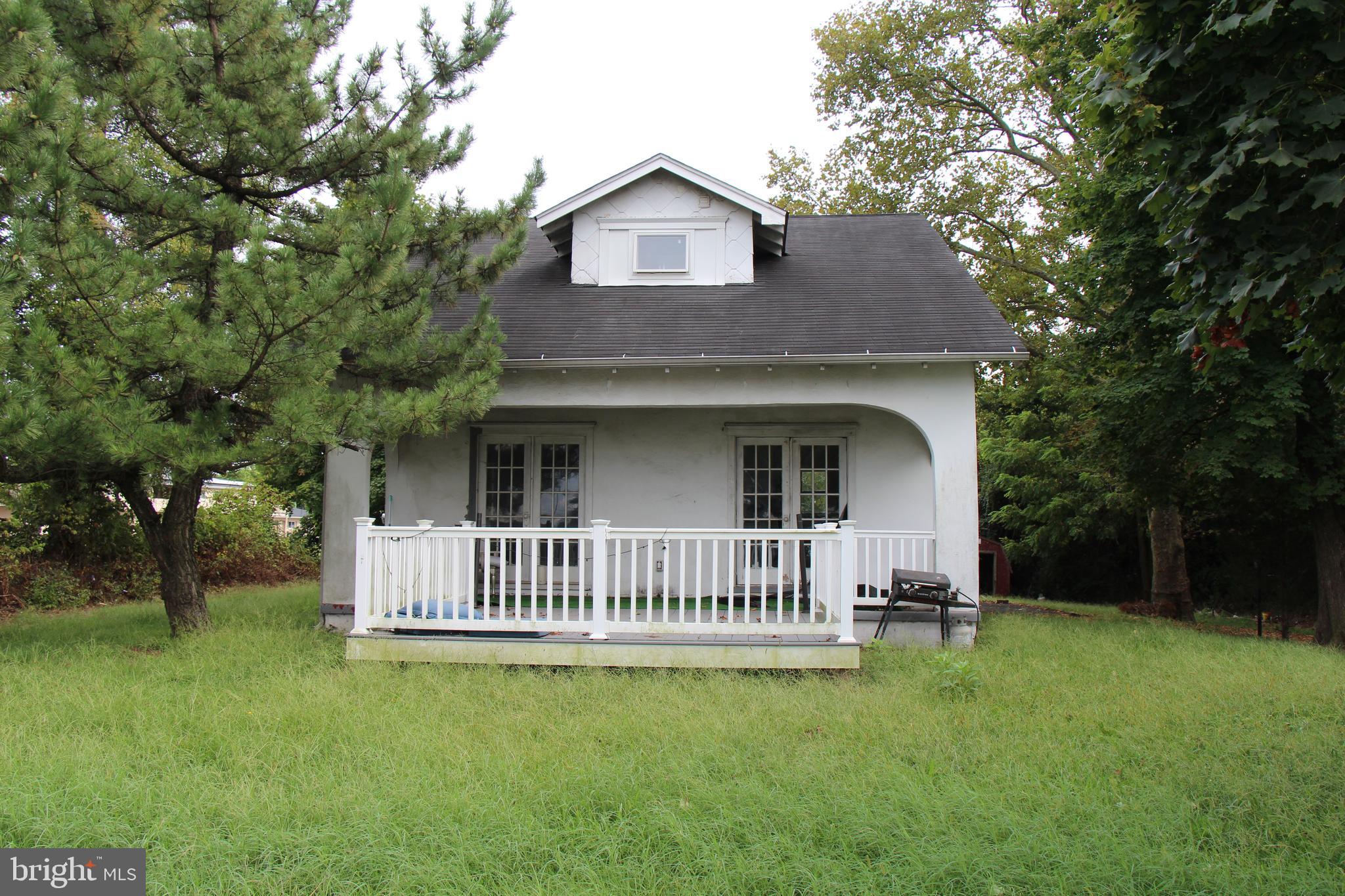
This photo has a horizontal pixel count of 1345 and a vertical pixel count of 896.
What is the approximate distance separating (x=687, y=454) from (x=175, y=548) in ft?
18.2

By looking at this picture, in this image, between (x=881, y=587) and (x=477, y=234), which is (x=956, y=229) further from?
(x=477, y=234)

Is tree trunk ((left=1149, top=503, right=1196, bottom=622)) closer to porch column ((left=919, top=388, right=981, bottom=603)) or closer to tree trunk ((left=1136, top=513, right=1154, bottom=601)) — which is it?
tree trunk ((left=1136, top=513, right=1154, bottom=601))

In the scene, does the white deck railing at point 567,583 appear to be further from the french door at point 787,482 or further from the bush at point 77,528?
the bush at point 77,528

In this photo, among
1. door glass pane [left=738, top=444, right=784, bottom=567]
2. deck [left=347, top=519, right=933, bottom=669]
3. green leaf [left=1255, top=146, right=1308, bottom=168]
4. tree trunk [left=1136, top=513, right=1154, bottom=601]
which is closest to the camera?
green leaf [left=1255, top=146, right=1308, bottom=168]

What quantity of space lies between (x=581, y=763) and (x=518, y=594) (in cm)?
247

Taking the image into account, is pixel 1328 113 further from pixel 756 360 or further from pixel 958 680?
pixel 756 360

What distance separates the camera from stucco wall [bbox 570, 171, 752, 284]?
11.0 metres

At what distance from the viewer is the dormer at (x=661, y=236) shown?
10961mm

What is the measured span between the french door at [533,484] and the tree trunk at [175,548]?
316 centimetres

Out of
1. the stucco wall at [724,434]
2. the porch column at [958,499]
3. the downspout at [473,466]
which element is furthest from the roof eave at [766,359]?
the downspout at [473,466]

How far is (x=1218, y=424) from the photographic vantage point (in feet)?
32.7

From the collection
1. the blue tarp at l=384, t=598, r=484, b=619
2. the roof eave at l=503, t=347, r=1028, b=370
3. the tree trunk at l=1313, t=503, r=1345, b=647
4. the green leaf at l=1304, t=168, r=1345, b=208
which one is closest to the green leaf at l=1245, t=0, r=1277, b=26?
the green leaf at l=1304, t=168, r=1345, b=208

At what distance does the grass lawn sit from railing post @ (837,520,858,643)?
39 centimetres

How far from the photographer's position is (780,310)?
32.9 ft
